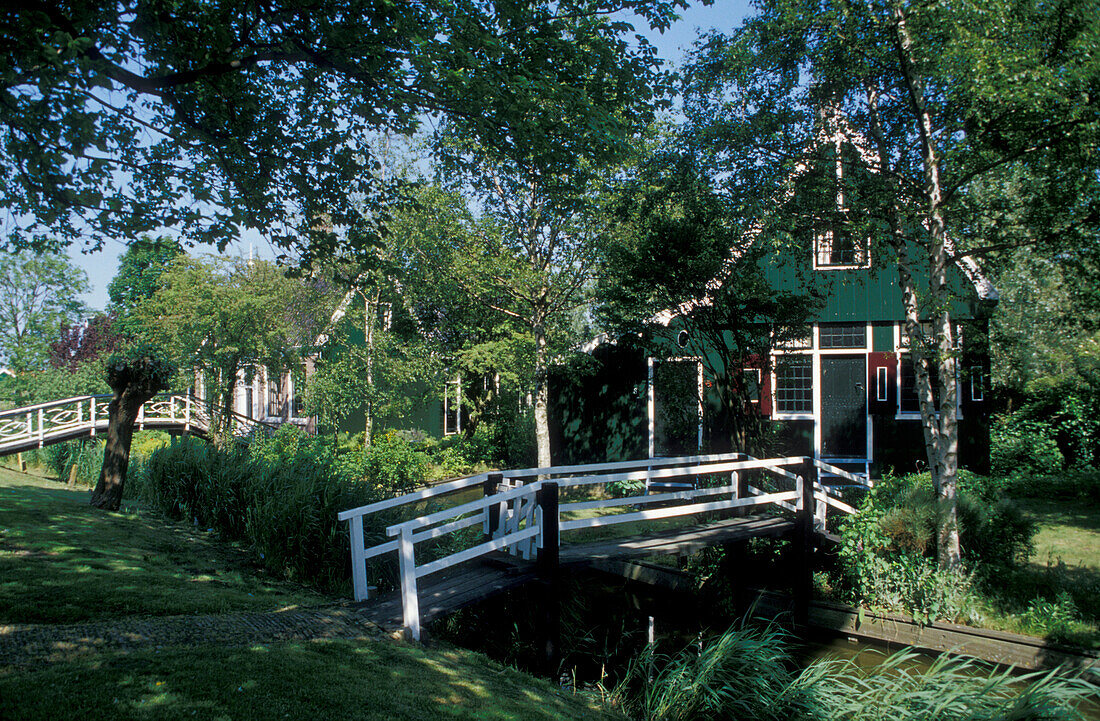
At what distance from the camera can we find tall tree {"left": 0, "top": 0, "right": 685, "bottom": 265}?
6.63 meters

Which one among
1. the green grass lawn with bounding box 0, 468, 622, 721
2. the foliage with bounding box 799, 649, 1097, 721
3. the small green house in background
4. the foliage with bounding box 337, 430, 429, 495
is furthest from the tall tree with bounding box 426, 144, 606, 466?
the foliage with bounding box 799, 649, 1097, 721

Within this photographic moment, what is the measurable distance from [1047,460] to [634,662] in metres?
13.9

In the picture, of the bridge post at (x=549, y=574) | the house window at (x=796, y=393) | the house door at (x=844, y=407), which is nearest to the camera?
the bridge post at (x=549, y=574)

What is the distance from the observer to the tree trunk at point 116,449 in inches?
421

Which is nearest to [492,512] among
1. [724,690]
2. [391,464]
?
[724,690]

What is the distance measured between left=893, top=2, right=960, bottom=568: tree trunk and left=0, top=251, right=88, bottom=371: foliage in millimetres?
38927

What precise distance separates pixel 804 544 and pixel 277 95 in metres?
9.55

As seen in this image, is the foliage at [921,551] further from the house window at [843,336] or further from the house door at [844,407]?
the house window at [843,336]

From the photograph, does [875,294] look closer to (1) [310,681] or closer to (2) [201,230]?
(2) [201,230]

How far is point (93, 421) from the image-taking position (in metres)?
19.6

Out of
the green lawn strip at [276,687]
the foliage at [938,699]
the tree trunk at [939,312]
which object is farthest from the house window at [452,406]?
the foliage at [938,699]

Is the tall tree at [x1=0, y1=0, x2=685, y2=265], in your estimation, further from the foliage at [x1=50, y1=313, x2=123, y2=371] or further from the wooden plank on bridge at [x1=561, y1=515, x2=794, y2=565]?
the foliage at [x1=50, y1=313, x2=123, y2=371]

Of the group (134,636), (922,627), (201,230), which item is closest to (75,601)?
(134,636)

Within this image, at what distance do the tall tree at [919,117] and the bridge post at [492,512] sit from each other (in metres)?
5.13
